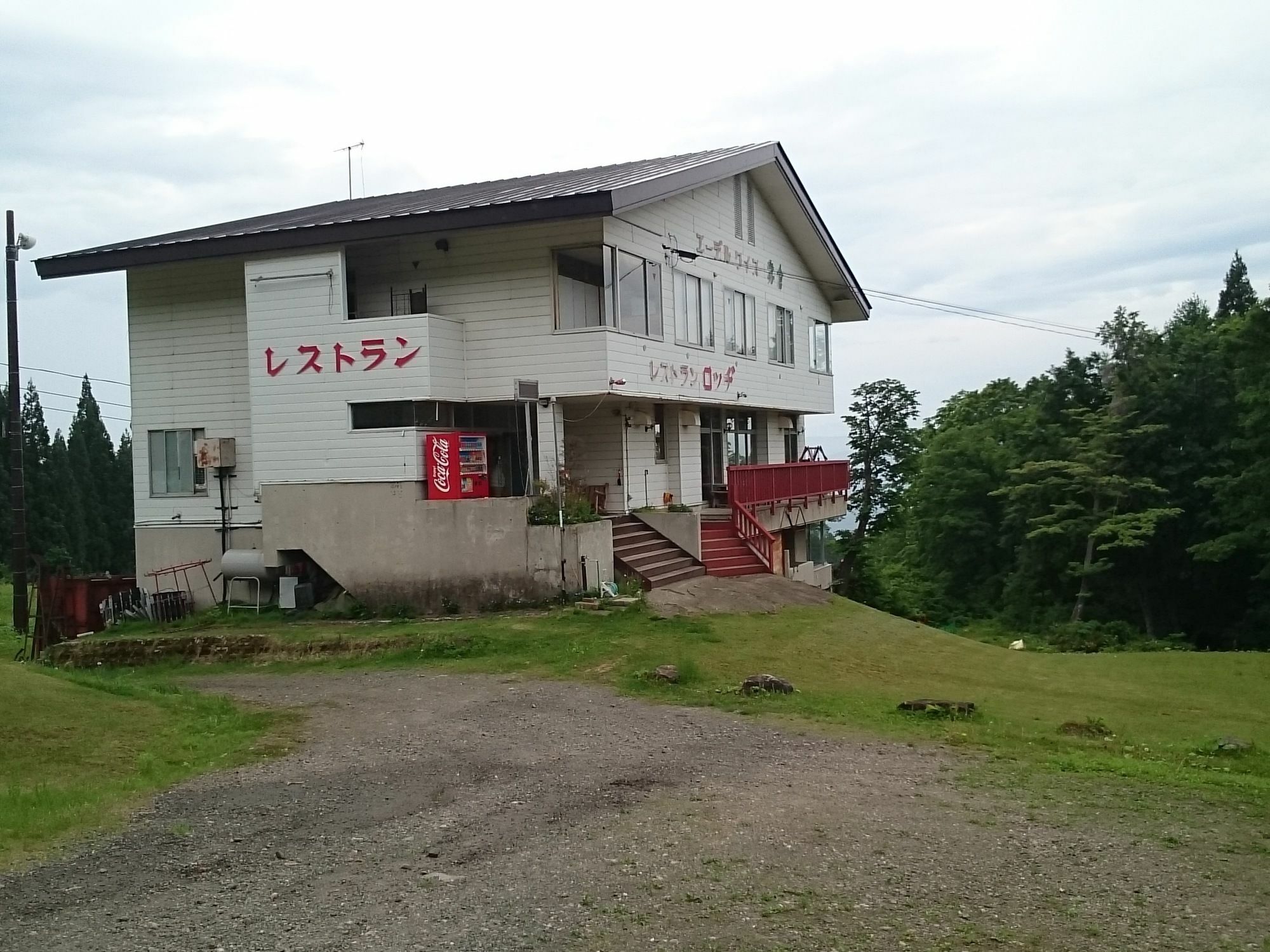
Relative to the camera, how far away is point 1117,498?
37781mm

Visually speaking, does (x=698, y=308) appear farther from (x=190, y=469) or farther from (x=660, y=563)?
(x=190, y=469)

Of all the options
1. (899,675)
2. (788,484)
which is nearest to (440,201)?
(788,484)

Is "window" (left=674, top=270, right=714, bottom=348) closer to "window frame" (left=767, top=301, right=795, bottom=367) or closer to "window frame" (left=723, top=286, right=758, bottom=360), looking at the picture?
"window frame" (left=723, top=286, right=758, bottom=360)

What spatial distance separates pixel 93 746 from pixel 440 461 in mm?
9631

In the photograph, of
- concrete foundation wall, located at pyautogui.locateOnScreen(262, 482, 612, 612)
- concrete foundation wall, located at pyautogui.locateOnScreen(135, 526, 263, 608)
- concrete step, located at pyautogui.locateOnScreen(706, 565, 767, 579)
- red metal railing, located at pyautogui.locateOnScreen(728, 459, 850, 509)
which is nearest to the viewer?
concrete foundation wall, located at pyautogui.locateOnScreen(262, 482, 612, 612)

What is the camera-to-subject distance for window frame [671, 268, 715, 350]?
2230cm

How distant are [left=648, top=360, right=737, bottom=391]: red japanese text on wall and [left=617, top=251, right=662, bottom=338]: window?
0.65m

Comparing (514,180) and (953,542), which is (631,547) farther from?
(953,542)

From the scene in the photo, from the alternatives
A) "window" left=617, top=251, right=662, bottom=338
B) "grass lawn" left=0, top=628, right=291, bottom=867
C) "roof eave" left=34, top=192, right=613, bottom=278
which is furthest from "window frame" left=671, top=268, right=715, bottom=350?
"grass lawn" left=0, top=628, right=291, bottom=867

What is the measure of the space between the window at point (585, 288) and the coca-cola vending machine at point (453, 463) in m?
2.62

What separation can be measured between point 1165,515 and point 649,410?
20082 millimetres

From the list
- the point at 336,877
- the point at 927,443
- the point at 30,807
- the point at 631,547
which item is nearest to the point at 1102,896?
the point at 336,877

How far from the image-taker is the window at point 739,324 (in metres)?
24.9

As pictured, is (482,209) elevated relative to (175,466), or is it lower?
elevated
